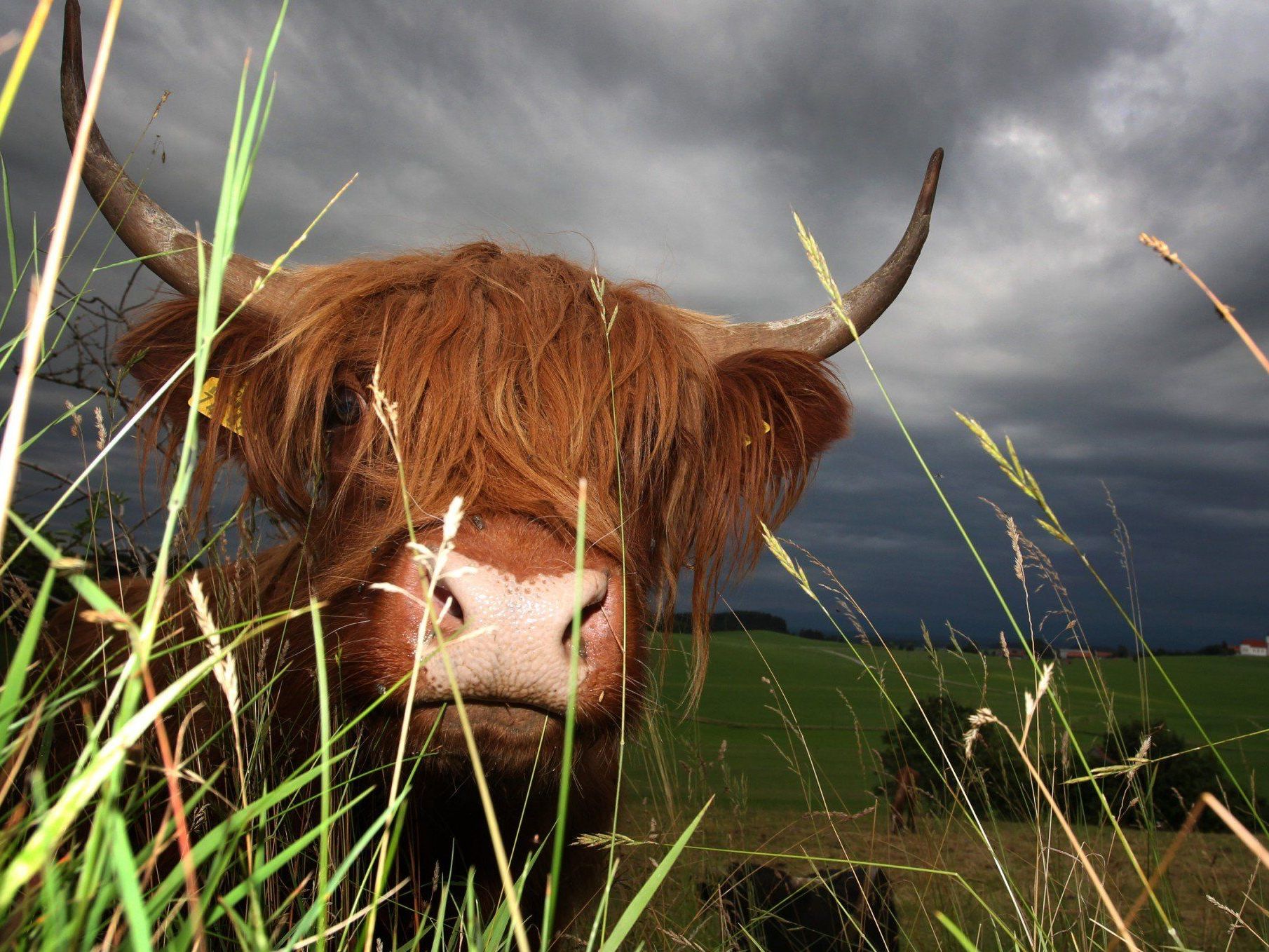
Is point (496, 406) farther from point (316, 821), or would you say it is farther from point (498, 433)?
point (316, 821)

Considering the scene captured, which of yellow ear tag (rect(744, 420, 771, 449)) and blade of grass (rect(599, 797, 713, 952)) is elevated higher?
yellow ear tag (rect(744, 420, 771, 449))

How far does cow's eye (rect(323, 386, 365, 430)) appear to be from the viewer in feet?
8.80

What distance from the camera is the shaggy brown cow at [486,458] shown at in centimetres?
183

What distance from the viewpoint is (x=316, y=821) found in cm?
251

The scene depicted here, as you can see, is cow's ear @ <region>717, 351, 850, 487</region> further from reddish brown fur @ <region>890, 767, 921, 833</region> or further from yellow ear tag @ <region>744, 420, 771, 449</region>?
reddish brown fur @ <region>890, 767, 921, 833</region>

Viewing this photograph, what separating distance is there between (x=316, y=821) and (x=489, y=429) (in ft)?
4.15

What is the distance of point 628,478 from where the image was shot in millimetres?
2828

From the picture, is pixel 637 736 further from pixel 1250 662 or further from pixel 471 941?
pixel 1250 662

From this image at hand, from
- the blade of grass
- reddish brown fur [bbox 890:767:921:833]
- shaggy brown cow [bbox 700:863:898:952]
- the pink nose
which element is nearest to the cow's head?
the pink nose

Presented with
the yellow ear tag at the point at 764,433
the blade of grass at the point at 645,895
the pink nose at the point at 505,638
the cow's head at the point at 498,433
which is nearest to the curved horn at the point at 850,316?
the cow's head at the point at 498,433

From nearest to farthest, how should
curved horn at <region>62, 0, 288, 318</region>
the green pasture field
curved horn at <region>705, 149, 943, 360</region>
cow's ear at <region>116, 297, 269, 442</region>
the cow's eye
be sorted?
the cow's eye < cow's ear at <region>116, 297, 269, 442</region> < curved horn at <region>62, 0, 288, 318</region> < curved horn at <region>705, 149, 943, 360</region> < the green pasture field

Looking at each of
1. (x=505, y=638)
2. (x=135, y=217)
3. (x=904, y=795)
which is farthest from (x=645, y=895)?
(x=904, y=795)

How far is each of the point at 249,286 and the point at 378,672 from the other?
1992 millimetres

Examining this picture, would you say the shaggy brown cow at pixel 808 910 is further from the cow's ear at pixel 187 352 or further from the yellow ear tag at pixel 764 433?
the cow's ear at pixel 187 352
